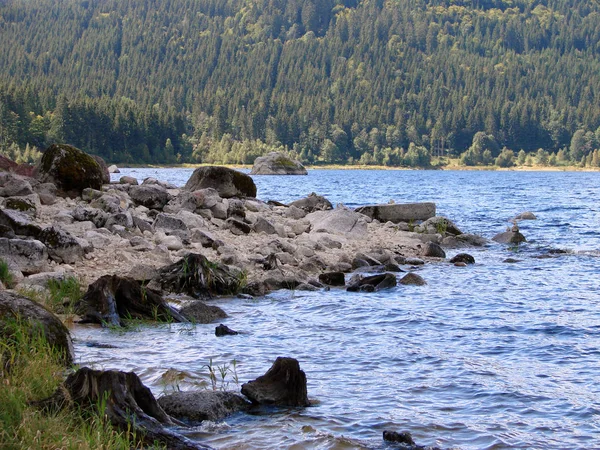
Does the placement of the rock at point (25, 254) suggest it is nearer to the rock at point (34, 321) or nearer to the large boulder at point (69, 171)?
the rock at point (34, 321)

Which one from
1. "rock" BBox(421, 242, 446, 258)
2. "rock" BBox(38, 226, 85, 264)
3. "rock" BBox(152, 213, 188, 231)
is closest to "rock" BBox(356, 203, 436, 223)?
"rock" BBox(421, 242, 446, 258)

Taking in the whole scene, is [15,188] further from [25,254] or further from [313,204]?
[313,204]

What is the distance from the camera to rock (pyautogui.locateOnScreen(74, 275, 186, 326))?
11750 millimetres

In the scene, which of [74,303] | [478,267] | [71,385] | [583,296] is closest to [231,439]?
[71,385]

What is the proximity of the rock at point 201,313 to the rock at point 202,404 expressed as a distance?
4.20 meters

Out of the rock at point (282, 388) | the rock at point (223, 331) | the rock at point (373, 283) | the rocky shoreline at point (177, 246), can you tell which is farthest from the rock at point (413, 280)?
the rock at point (282, 388)

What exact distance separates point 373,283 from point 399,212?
14598 mm

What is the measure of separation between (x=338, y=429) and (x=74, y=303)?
625cm

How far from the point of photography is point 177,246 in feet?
56.6

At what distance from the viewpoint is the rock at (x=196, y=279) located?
14234 millimetres

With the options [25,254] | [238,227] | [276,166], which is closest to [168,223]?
[238,227]

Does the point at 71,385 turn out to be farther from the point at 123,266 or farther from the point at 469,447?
the point at 123,266

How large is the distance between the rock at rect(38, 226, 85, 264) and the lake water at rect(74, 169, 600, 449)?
333cm

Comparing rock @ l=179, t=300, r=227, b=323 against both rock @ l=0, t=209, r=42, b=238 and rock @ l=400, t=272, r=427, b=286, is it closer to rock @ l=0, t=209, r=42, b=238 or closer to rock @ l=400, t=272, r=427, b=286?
rock @ l=0, t=209, r=42, b=238
